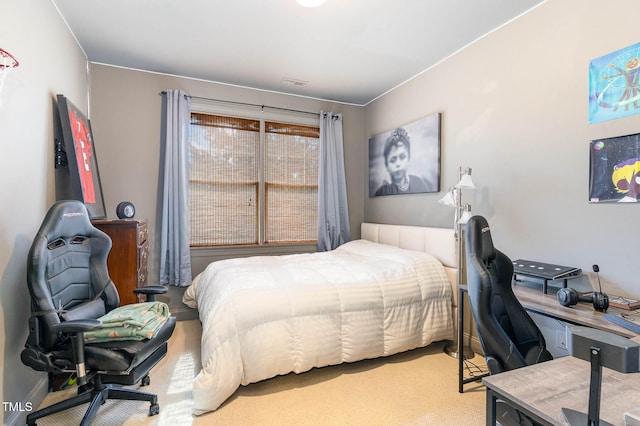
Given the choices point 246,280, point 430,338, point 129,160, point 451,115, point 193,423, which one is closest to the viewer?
point 193,423

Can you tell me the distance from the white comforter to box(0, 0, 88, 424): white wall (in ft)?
3.30

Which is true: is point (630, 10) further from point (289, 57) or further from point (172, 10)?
point (172, 10)

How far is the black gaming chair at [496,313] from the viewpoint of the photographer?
1351 mm

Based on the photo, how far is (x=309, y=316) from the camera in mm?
2209

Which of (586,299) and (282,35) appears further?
(282,35)

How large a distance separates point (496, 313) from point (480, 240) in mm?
379

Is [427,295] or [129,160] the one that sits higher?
[129,160]

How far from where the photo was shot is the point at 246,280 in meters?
2.37

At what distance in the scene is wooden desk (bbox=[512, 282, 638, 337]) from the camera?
4.74 feet

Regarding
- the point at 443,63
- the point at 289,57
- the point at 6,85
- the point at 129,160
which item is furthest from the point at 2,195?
the point at 443,63

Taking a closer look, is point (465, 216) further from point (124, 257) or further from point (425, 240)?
point (124, 257)

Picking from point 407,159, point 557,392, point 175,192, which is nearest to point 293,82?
point 407,159

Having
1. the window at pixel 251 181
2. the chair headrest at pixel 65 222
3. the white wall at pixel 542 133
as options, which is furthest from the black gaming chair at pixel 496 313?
the window at pixel 251 181

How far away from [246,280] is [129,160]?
220 centimetres
